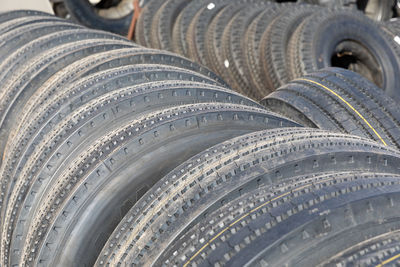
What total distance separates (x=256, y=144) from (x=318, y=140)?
37 cm

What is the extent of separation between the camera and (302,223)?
195cm

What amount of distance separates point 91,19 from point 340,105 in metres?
7.43

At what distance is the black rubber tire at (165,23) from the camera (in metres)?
8.58

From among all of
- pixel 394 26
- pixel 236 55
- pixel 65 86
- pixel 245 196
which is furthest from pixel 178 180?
pixel 394 26

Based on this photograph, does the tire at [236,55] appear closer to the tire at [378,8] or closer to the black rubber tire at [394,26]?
the black rubber tire at [394,26]

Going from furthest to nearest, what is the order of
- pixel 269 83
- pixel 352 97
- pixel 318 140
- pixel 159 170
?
pixel 269 83
pixel 352 97
pixel 159 170
pixel 318 140

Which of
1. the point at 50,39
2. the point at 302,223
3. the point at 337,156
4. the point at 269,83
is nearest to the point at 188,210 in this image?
the point at 302,223

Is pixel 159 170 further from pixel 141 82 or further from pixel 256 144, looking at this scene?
pixel 141 82

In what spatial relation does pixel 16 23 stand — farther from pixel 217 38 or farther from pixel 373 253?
pixel 373 253

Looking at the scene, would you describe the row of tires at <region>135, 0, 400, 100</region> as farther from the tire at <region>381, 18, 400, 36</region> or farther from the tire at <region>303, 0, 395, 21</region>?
the tire at <region>303, 0, 395, 21</region>

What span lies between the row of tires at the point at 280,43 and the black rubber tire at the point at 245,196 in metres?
3.91

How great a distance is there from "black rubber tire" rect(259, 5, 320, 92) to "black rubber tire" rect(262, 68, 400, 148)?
117 cm

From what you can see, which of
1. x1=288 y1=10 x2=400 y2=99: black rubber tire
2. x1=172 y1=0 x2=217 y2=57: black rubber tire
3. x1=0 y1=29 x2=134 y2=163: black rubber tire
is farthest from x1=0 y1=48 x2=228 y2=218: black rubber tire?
x1=172 y1=0 x2=217 y2=57: black rubber tire

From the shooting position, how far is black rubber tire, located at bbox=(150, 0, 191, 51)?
858 cm
